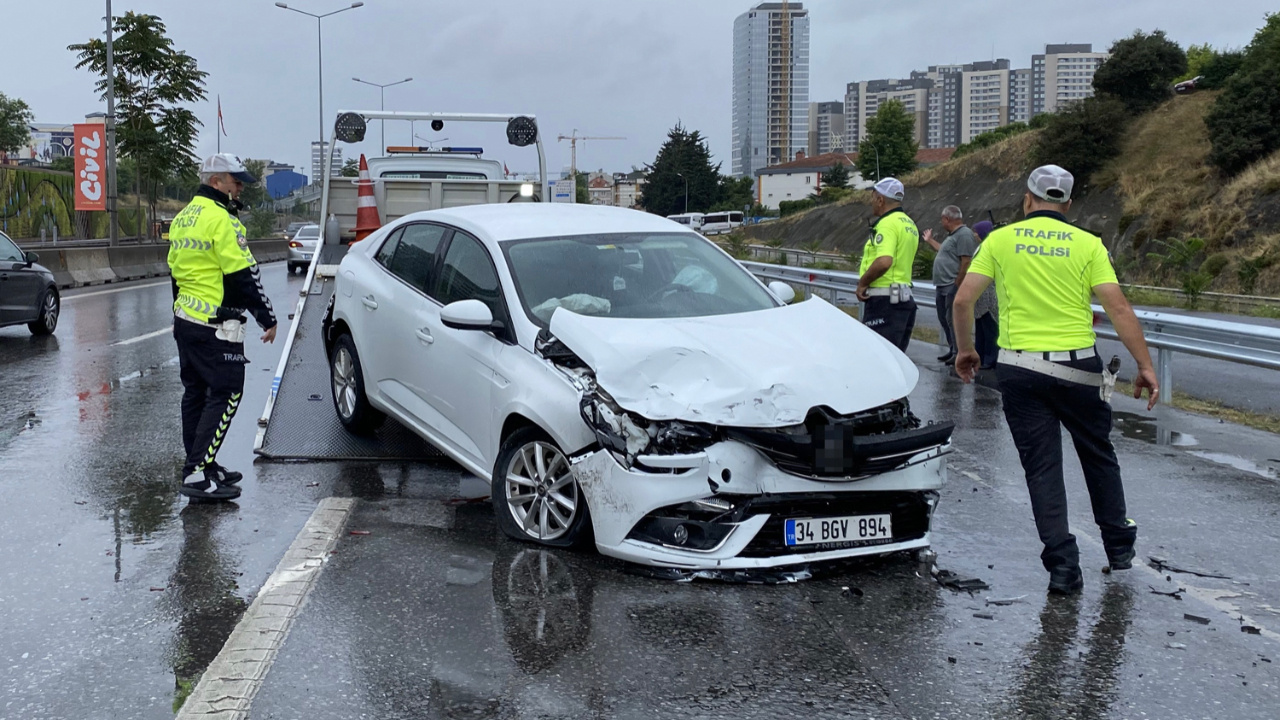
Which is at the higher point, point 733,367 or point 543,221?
point 543,221

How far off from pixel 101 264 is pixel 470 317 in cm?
2570

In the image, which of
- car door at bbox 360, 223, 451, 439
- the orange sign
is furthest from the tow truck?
the orange sign

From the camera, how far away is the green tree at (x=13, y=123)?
4023 inches

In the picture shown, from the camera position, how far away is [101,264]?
28672 mm

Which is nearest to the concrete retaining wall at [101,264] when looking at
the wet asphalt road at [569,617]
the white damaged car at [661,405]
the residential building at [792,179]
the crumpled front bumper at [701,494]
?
the wet asphalt road at [569,617]

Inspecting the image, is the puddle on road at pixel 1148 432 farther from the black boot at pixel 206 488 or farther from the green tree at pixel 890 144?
the green tree at pixel 890 144

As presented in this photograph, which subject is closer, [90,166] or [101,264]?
[101,264]

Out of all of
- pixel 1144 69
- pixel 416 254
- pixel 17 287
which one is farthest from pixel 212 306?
pixel 1144 69

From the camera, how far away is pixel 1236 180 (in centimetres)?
4397

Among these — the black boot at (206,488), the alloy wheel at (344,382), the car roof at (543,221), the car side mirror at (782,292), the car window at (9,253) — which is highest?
the car roof at (543,221)

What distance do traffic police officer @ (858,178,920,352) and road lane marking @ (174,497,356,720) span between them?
4.86 m

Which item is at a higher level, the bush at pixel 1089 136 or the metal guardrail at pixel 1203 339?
the bush at pixel 1089 136

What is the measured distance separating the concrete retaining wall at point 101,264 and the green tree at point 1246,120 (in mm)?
37202

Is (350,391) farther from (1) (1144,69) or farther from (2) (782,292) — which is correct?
(1) (1144,69)
